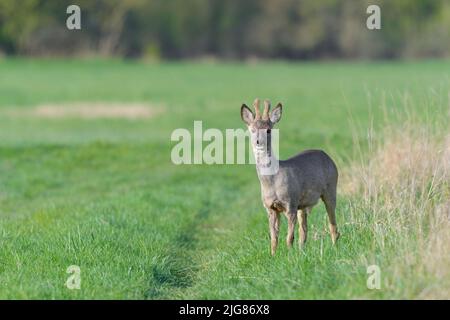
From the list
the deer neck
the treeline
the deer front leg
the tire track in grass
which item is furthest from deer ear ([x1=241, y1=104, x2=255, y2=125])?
the treeline

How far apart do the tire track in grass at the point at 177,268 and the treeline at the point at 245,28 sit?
59.8m

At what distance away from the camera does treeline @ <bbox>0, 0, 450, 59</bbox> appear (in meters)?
72.2

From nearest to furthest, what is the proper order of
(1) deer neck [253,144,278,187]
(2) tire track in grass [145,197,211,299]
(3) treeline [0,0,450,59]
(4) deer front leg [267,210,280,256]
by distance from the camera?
(2) tire track in grass [145,197,211,299] → (1) deer neck [253,144,278,187] → (4) deer front leg [267,210,280,256] → (3) treeline [0,0,450,59]

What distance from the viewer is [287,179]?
10.3 m

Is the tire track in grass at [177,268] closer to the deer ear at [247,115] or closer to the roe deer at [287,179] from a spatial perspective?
the roe deer at [287,179]

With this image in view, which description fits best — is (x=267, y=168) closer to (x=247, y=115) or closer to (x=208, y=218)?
(x=247, y=115)

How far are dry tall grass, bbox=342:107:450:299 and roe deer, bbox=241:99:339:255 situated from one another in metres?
Result: 0.69

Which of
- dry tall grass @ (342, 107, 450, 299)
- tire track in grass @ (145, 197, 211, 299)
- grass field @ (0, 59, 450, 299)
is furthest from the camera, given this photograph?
tire track in grass @ (145, 197, 211, 299)

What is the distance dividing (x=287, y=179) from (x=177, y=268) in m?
1.68

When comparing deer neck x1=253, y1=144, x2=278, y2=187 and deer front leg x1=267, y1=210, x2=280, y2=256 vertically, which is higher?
deer neck x1=253, y1=144, x2=278, y2=187

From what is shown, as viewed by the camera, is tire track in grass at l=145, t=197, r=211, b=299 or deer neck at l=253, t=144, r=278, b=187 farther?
deer neck at l=253, t=144, r=278, b=187

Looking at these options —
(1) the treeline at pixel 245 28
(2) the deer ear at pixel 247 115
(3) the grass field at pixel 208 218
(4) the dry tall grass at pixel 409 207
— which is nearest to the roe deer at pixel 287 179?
(2) the deer ear at pixel 247 115

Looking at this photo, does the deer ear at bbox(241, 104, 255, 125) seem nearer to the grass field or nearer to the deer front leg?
the deer front leg

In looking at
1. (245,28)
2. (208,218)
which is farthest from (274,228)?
(245,28)
